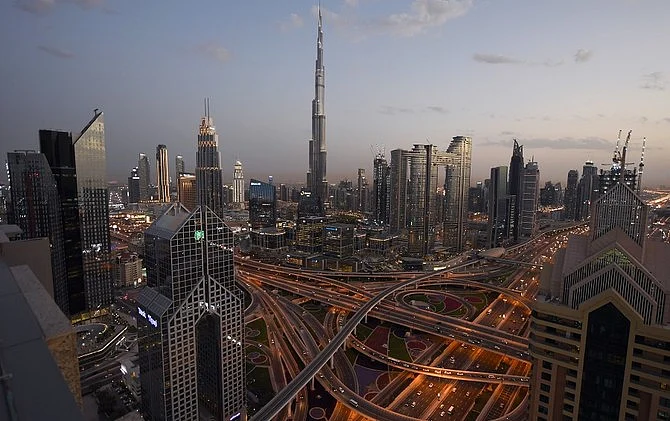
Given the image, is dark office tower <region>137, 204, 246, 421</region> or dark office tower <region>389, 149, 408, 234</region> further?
dark office tower <region>389, 149, 408, 234</region>

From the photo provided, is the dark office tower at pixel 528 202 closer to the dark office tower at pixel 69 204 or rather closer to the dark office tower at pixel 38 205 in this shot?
the dark office tower at pixel 69 204

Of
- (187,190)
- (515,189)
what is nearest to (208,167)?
(187,190)

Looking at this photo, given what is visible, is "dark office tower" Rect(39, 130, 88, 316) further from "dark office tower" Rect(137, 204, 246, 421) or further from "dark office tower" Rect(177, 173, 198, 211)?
"dark office tower" Rect(177, 173, 198, 211)

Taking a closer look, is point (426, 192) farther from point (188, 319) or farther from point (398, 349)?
point (188, 319)

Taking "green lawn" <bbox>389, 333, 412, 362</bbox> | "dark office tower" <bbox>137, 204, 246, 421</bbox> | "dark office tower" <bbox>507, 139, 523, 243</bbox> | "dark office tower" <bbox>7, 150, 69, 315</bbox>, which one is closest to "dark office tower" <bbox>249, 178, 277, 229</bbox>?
"dark office tower" <bbox>7, 150, 69, 315</bbox>

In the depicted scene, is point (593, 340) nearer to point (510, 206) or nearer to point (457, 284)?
point (457, 284)

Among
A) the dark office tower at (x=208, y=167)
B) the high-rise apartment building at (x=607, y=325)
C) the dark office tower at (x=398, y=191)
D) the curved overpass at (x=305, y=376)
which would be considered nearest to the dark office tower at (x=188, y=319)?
the curved overpass at (x=305, y=376)
